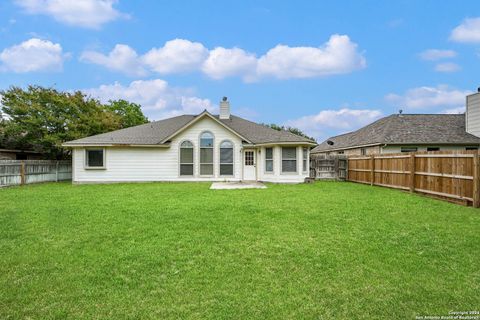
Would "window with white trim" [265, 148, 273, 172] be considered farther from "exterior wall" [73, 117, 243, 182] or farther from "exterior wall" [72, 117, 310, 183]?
"exterior wall" [73, 117, 243, 182]

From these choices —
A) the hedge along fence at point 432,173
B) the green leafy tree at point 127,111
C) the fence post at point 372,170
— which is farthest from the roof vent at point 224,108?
the green leafy tree at point 127,111

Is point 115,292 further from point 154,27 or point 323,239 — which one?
point 154,27

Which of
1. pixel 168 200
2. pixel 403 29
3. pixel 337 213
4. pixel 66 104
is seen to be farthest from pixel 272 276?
pixel 66 104

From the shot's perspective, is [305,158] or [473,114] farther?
[473,114]

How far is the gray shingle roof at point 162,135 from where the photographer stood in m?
16.7

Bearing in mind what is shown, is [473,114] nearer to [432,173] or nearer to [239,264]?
[432,173]

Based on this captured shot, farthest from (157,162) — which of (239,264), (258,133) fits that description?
(239,264)

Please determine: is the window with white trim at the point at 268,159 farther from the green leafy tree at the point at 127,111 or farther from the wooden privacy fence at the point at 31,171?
the green leafy tree at the point at 127,111

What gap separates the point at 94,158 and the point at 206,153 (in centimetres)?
635

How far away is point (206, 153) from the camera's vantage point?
17.2 m

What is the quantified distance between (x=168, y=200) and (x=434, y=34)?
14602mm

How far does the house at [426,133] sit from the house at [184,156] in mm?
6377

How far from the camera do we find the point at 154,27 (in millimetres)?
15039

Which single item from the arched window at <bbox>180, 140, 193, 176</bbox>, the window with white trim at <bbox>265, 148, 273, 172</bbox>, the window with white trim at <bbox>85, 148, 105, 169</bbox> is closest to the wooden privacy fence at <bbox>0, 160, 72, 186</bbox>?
the window with white trim at <bbox>85, 148, 105, 169</bbox>
